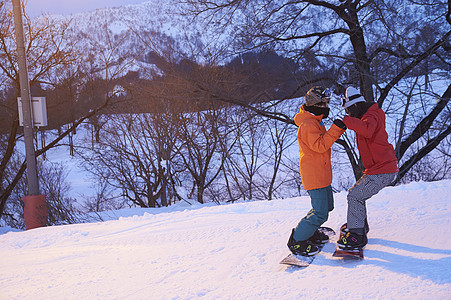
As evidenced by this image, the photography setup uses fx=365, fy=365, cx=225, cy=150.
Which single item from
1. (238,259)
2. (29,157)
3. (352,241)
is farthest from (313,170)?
(29,157)

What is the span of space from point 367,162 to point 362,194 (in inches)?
11.8

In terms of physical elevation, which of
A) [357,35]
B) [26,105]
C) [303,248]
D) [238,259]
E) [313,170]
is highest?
[357,35]

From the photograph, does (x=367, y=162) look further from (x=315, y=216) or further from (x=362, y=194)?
(x=315, y=216)

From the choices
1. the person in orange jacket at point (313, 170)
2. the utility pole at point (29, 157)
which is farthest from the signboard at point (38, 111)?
the person in orange jacket at point (313, 170)

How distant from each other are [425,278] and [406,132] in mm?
A: 10539

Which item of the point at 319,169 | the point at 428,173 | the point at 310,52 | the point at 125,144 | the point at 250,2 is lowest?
the point at 428,173

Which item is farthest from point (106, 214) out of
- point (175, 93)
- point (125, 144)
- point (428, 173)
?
point (428, 173)

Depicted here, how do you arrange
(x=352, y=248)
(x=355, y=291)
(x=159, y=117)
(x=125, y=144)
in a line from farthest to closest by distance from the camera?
(x=125, y=144), (x=159, y=117), (x=352, y=248), (x=355, y=291)

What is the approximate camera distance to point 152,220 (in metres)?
5.77

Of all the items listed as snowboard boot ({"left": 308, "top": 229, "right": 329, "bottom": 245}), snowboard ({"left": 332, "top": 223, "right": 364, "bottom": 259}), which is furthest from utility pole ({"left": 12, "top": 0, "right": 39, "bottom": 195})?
snowboard ({"left": 332, "top": 223, "right": 364, "bottom": 259})

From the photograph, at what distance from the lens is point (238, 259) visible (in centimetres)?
350

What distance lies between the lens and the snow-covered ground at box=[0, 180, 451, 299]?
2773mm

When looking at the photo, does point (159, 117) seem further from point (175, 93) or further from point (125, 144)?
point (175, 93)

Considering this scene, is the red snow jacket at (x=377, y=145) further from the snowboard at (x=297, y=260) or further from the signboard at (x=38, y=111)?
the signboard at (x=38, y=111)
